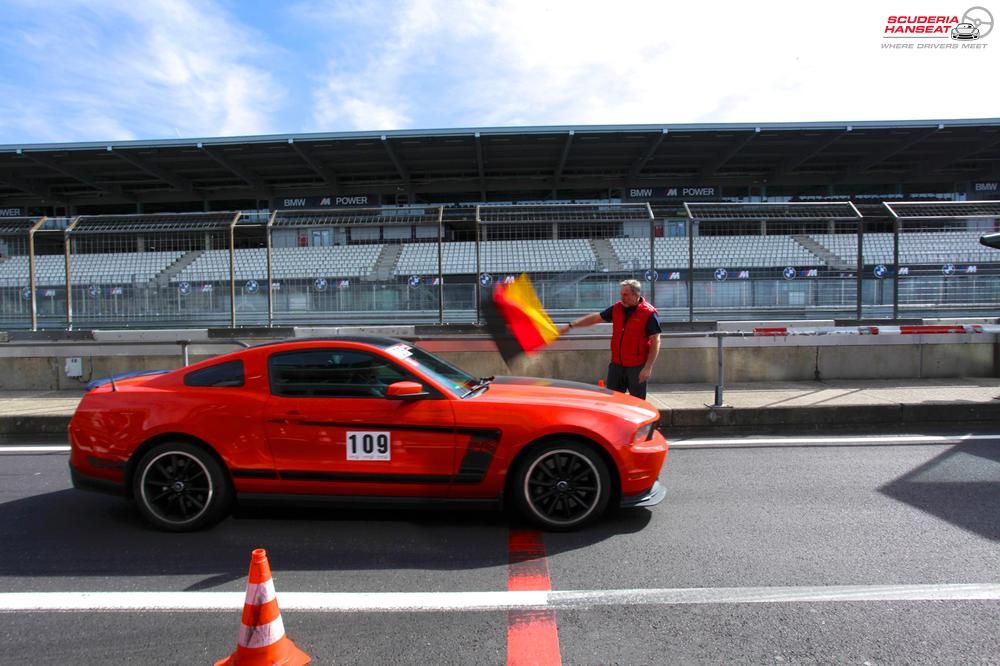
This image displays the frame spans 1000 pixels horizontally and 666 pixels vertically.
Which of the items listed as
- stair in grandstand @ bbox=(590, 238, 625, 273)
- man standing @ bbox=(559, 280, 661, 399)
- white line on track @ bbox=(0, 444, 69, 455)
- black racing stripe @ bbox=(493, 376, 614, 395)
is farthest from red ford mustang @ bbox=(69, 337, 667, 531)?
stair in grandstand @ bbox=(590, 238, 625, 273)

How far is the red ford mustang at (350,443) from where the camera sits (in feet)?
13.0

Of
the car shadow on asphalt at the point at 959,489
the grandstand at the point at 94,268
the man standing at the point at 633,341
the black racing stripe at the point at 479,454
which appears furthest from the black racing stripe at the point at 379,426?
the grandstand at the point at 94,268

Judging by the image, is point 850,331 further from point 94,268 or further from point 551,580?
point 94,268

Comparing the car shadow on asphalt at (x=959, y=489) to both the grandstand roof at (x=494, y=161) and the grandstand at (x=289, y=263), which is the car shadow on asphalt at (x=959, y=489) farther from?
the grandstand roof at (x=494, y=161)

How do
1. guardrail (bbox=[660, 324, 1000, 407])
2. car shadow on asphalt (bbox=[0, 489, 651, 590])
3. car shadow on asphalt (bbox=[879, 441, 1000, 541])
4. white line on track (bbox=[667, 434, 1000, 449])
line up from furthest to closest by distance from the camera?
guardrail (bbox=[660, 324, 1000, 407]), white line on track (bbox=[667, 434, 1000, 449]), car shadow on asphalt (bbox=[879, 441, 1000, 541]), car shadow on asphalt (bbox=[0, 489, 651, 590])

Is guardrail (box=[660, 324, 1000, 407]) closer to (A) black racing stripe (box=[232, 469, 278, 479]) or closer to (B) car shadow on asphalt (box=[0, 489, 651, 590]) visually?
(B) car shadow on asphalt (box=[0, 489, 651, 590])

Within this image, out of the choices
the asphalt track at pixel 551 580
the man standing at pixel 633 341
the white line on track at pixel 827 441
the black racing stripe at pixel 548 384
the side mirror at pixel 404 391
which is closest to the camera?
the asphalt track at pixel 551 580

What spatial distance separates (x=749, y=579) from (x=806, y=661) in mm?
779

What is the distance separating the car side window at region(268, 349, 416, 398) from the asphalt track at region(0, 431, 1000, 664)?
98cm

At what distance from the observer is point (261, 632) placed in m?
2.40

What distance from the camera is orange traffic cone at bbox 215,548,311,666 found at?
2.38 meters

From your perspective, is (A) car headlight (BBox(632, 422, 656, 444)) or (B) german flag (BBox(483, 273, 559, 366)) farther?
(B) german flag (BBox(483, 273, 559, 366))

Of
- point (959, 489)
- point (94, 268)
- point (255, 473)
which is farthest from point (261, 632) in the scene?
point (94, 268)

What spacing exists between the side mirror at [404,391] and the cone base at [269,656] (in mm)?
1693
